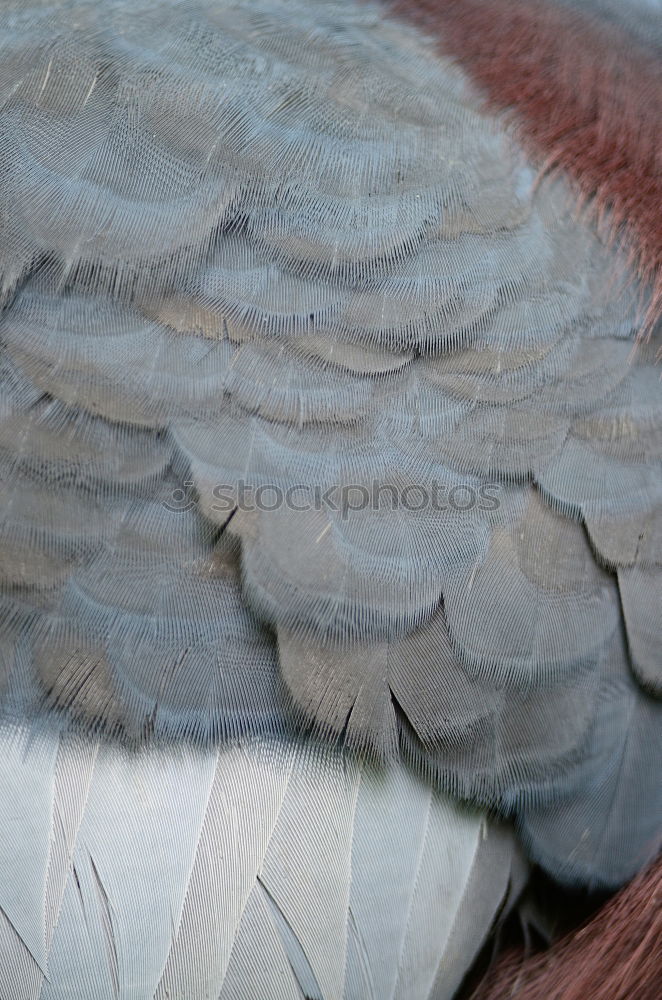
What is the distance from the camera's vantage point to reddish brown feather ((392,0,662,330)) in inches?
42.4

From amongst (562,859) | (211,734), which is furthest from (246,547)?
(562,859)

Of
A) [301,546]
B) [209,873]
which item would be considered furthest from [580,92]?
[209,873]

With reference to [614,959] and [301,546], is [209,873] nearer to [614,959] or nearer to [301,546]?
[301,546]

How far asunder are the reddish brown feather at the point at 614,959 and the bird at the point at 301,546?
0.08ft

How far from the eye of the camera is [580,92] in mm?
1158

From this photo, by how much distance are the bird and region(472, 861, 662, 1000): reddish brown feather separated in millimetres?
25

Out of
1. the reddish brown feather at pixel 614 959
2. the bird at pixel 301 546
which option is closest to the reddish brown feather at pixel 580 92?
the bird at pixel 301 546

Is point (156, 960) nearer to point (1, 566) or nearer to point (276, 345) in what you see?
point (1, 566)

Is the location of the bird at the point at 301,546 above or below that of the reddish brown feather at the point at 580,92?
below

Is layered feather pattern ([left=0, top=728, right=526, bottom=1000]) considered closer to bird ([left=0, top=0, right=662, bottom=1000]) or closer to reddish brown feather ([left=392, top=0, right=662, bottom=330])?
bird ([left=0, top=0, right=662, bottom=1000])

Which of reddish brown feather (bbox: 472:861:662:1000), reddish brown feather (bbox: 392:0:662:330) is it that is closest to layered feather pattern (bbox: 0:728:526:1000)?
reddish brown feather (bbox: 472:861:662:1000)

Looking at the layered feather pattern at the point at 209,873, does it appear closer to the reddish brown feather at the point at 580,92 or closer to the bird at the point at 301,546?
the bird at the point at 301,546

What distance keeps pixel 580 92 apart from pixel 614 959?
36.5 inches

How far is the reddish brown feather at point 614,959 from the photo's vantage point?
996mm
